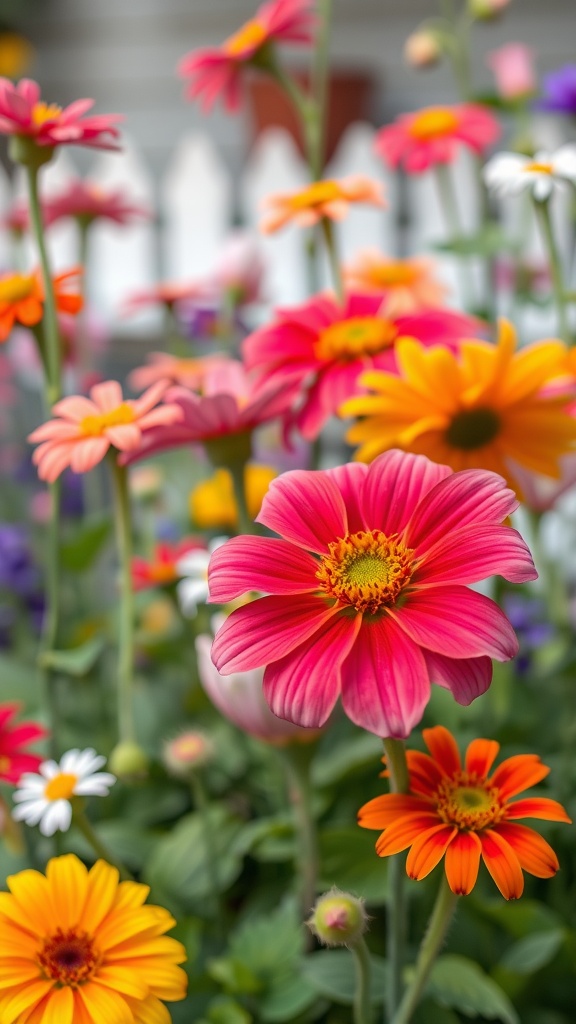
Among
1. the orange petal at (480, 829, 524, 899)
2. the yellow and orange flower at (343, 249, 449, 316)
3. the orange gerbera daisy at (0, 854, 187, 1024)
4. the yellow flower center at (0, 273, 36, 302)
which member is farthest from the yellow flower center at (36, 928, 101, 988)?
the yellow and orange flower at (343, 249, 449, 316)

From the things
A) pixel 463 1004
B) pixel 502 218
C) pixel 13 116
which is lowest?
pixel 463 1004

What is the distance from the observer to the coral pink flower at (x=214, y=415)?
35 cm

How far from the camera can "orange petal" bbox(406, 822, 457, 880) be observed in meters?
0.23

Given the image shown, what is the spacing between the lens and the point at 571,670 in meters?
0.45

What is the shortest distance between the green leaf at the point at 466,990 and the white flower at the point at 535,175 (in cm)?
30

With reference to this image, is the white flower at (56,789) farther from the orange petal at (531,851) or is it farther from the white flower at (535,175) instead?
the white flower at (535,175)

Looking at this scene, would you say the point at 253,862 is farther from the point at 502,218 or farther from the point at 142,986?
the point at 502,218

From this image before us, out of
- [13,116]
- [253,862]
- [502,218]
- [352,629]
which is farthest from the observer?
[502,218]

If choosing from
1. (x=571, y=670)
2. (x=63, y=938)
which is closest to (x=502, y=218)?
(x=571, y=670)

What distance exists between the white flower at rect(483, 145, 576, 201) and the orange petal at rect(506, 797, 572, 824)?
25 centimetres

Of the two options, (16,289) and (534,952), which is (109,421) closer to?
(16,289)

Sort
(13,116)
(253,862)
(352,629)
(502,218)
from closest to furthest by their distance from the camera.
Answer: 1. (352,629)
2. (13,116)
3. (253,862)
4. (502,218)

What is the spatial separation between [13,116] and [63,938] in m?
0.27

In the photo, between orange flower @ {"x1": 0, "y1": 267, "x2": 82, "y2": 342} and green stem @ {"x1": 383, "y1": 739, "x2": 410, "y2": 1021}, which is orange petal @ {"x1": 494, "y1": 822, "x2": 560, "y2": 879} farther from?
orange flower @ {"x1": 0, "y1": 267, "x2": 82, "y2": 342}
